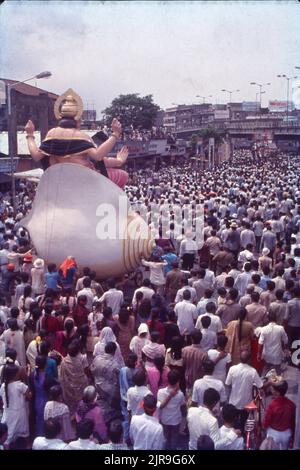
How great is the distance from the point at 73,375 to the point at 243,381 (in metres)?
1.65

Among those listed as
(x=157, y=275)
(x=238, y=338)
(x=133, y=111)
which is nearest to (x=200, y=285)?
(x=157, y=275)

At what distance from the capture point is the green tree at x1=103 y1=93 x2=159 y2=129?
33688 mm

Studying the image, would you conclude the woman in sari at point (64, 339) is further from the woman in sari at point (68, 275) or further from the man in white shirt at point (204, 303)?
the woman in sari at point (68, 275)

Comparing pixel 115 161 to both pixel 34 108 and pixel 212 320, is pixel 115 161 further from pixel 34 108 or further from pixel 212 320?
pixel 34 108

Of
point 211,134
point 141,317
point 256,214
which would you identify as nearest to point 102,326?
point 141,317

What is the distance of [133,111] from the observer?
34812mm

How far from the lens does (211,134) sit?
2018 inches

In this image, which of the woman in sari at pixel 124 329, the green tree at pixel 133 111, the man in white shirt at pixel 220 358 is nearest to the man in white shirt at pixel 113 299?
the woman in sari at pixel 124 329

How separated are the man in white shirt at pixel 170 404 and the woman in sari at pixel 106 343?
0.86 m

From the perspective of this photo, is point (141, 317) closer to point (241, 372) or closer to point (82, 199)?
point (241, 372)

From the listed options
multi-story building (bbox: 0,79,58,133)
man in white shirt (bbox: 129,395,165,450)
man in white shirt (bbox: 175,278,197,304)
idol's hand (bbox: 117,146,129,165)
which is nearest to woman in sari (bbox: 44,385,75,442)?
man in white shirt (bbox: 129,395,165,450)

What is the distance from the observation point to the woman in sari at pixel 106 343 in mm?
6254

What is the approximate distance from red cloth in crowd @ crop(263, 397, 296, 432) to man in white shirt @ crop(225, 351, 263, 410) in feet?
1.95

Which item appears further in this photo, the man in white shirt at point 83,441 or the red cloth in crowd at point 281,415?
the red cloth in crowd at point 281,415
